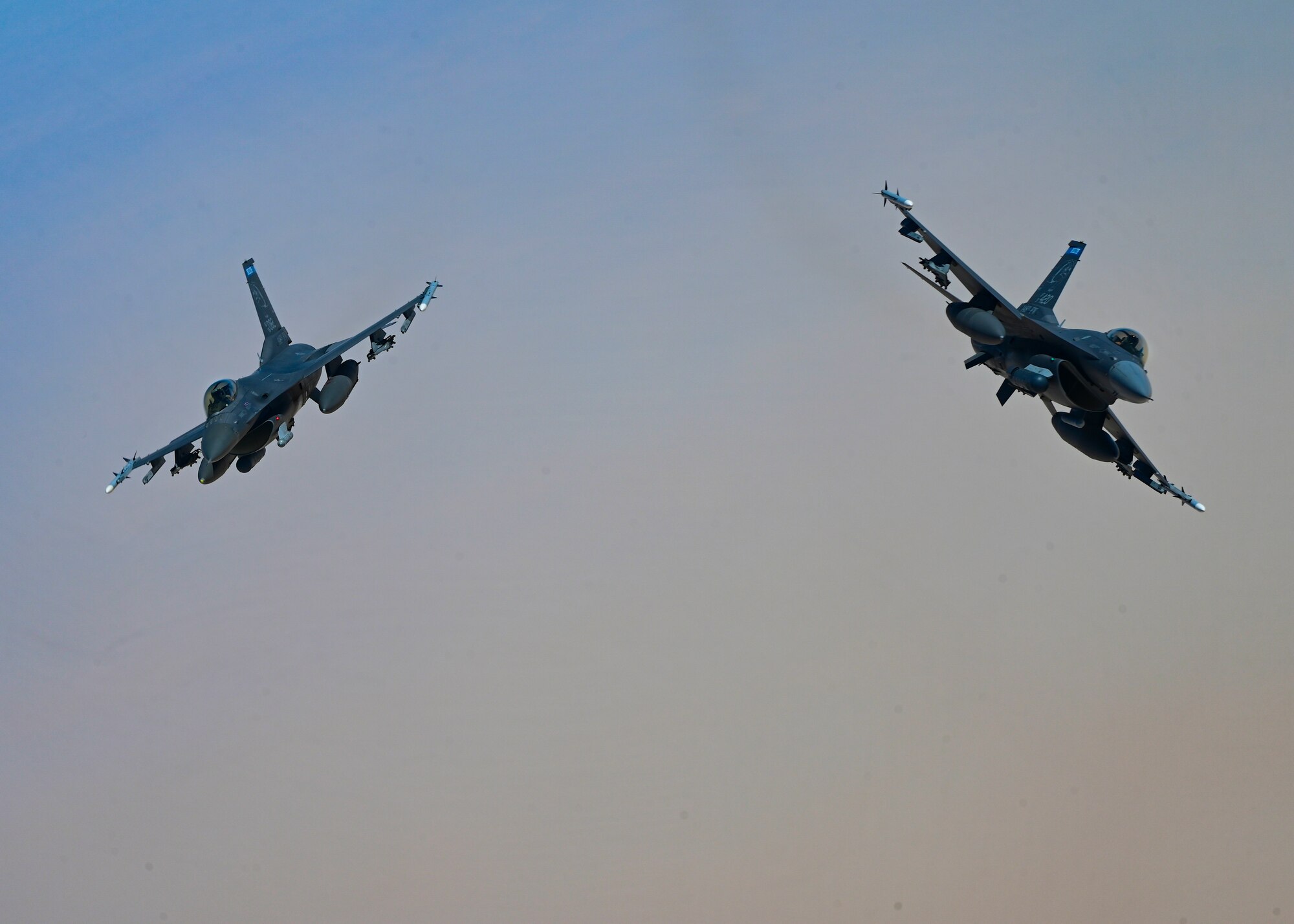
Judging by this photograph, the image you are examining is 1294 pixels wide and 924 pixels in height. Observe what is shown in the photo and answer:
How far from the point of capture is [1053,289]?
2029 inches

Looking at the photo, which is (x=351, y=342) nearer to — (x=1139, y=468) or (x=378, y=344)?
(x=378, y=344)

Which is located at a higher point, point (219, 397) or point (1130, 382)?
point (219, 397)

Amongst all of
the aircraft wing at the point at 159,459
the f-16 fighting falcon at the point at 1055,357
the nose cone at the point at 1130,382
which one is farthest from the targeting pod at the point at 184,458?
the nose cone at the point at 1130,382

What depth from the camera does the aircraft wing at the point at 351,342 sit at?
52969 mm

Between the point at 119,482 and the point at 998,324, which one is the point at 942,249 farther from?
the point at 119,482

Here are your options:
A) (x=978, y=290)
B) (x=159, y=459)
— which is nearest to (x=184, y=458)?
(x=159, y=459)

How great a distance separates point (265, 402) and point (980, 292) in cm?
2808

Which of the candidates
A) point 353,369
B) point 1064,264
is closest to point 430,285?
point 353,369

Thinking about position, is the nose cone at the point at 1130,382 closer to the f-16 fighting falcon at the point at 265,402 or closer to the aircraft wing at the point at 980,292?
the aircraft wing at the point at 980,292

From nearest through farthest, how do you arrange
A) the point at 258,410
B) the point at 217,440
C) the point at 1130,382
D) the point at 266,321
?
the point at 1130,382, the point at 217,440, the point at 258,410, the point at 266,321

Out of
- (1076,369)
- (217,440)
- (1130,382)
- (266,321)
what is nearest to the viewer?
(1130,382)

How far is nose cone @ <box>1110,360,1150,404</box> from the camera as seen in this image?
44.4 metres

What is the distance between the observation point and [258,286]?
2447 inches

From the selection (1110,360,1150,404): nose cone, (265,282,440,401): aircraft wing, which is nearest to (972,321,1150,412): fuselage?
(1110,360,1150,404): nose cone
